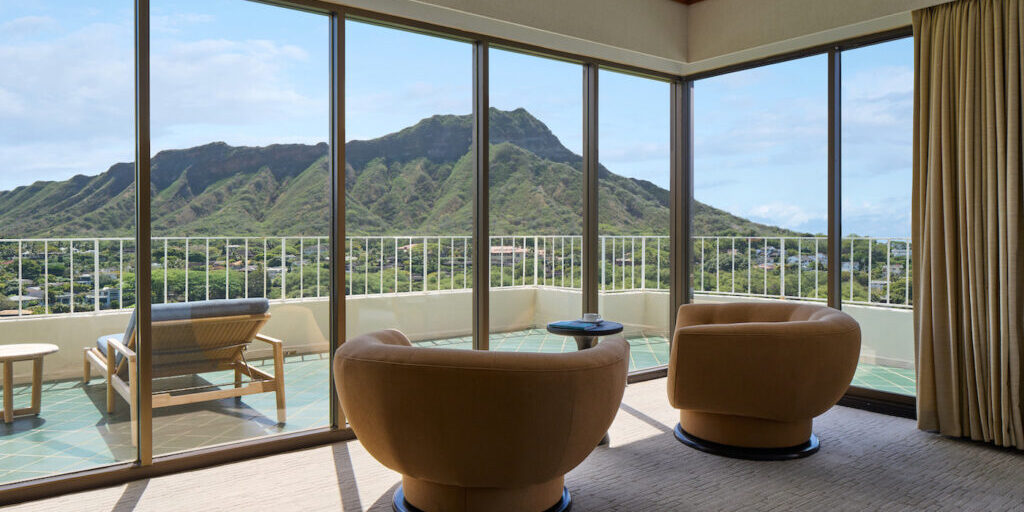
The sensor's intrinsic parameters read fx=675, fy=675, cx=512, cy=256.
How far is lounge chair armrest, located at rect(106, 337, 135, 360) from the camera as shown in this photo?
129 inches

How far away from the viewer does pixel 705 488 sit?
3.08 meters

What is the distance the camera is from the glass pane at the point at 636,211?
17.2 feet

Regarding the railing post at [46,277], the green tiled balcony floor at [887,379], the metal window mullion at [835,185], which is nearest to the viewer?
the railing post at [46,277]

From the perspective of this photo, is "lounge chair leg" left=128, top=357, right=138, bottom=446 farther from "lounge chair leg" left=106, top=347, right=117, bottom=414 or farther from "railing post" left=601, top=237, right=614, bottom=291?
"railing post" left=601, top=237, right=614, bottom=291

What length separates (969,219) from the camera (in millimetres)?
3848

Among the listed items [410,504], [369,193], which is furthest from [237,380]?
[410,504]

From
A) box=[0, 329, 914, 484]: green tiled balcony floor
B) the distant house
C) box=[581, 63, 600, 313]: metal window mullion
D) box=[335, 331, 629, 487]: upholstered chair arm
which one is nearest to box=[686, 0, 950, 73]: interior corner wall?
box=[581, 63, 600, 313]: metal window mullion

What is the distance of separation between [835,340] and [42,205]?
3.85m

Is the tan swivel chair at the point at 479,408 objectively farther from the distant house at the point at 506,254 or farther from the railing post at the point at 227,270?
the distant house at the point at 506,254

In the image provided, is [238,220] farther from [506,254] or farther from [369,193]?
[506,254]

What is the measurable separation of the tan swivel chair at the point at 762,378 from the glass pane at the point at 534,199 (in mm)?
1420

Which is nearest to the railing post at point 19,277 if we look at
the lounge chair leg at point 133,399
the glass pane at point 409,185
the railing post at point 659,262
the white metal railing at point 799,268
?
the lounge chair leg at point 133,399

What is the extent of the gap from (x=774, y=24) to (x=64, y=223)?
453 cm

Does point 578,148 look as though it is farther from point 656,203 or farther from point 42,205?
point 42,205
